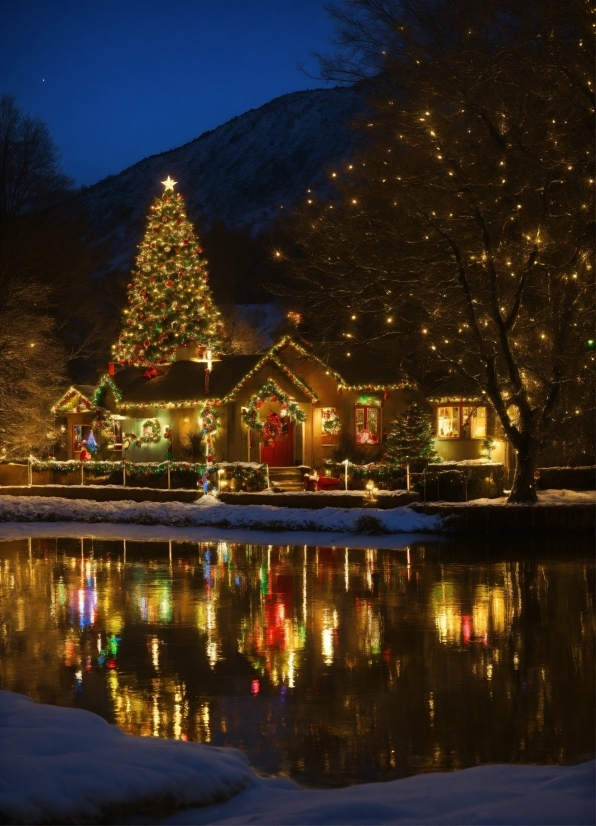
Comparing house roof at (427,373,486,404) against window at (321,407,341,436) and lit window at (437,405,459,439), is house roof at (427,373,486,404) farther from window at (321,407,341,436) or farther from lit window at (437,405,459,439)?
window at (321,407,341,436)

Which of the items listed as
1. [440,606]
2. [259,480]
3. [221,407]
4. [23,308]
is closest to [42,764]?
[440,606]

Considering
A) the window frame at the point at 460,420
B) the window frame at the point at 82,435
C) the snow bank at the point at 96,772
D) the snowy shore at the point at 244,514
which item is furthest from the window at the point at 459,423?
the snow bank at the point at 96,772

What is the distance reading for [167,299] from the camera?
50.6 m

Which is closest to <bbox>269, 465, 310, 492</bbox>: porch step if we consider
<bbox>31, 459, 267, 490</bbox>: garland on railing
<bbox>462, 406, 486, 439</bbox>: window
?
<bbox>31, 459, 267, 490</bbox>: garland on railing

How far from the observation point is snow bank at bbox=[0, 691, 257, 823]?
6.79m

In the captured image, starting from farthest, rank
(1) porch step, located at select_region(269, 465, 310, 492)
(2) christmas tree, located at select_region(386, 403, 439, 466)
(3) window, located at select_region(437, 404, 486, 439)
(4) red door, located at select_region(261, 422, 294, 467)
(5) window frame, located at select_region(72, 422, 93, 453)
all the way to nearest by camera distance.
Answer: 1. (5) window frame, located at select_region(72, 422, 93, 453)
2. (3) window, located at select_region(437, 404, 486, 439)
3. (4) red door, located at select_region(261, 422, 294, 467)
4. (1) porch step, located at select_region(269, 465, 310, 492)
5. (2) christmas tree, located at select_region(386, 403, 439, 466)

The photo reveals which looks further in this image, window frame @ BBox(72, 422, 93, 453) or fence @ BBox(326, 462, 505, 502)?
window frame @ BBox(72, 422, 93, 453)

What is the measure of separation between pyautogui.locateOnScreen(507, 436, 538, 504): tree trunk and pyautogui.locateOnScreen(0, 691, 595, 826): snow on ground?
69.9ft

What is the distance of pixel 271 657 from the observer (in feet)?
41.1

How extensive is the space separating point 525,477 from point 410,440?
23.4 feet

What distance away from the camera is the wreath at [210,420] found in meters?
39.6

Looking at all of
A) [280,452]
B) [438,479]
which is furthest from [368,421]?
[438,479]

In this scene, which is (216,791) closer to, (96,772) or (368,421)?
(96,772)

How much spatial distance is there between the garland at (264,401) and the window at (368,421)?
3028 millimetres
